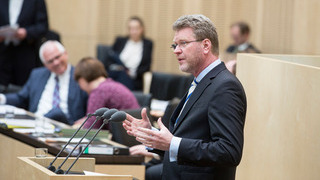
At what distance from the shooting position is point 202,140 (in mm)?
3082

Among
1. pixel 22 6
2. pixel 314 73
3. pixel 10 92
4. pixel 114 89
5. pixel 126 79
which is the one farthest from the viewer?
pixel 126 79

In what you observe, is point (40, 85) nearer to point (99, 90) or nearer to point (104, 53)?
point (99, 90)

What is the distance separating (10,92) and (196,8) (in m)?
4.08

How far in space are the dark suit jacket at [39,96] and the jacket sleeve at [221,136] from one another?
3815 millimetres

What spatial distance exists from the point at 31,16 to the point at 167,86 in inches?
86.1

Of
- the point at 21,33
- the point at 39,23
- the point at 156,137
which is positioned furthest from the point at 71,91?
the point at 156,137

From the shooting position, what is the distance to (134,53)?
1020 centimetres

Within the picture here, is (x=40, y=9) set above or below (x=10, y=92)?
above

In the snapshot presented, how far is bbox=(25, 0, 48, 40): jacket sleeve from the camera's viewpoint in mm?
8523

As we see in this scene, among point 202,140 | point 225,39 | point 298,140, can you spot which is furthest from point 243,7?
point 202,140

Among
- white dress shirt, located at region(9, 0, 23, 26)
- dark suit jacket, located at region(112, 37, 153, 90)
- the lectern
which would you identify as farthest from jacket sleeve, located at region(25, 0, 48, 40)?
the lectern

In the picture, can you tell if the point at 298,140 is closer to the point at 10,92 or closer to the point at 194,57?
the point at 194,57

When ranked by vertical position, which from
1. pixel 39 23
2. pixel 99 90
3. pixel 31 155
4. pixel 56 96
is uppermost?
pixel 39 23

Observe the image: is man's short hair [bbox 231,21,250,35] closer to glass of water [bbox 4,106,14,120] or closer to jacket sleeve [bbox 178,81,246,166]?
glass of water [bbox 4,106,14,120]
